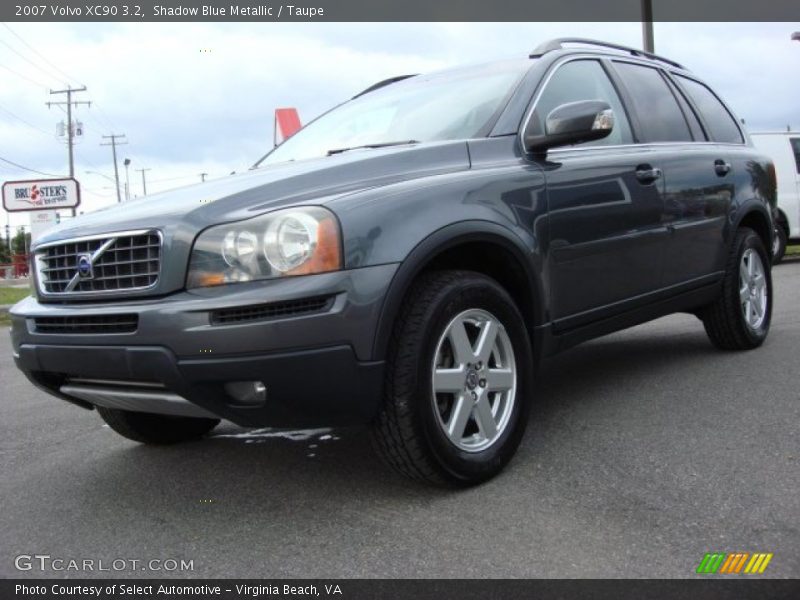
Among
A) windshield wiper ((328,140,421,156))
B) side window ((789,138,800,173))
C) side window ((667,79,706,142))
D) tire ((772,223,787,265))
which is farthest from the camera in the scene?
side window ((789,138,800,173))

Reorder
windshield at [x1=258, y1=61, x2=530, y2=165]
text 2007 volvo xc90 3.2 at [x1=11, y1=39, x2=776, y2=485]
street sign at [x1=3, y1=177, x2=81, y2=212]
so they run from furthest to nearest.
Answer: street sign at [x1=3, y1=177, x2=81, y2=212] → windshield at [x1=258, y1=61, x2=530, y2=165] → text 2007 volvo xc90 3.2 at [x1=11, y1=39, x2=776, y2=485]

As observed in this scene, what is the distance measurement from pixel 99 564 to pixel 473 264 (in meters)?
1.71

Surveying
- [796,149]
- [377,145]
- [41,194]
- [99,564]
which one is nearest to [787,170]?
[796,149]

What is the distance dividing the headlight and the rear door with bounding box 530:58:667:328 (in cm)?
117

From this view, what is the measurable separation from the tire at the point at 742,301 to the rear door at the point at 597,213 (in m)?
0.99

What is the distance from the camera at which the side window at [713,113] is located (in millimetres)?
4957

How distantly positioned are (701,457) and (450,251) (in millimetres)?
1272

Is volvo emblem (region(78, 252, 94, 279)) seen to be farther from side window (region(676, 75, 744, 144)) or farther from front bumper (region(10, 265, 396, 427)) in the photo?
side window (region(676, 75, 744, 144))

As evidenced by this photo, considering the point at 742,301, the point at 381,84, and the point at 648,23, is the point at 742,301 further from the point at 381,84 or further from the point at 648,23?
the point at 648,23

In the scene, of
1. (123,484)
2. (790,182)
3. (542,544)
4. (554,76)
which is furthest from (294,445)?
(790,182)

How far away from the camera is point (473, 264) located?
123 inches

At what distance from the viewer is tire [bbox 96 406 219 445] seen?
3484mm

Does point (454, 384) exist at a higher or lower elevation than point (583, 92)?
lower

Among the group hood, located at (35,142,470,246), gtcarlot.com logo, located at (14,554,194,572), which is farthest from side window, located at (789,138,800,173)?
gtcarlot.com logo, located at (14,554,194,572)
